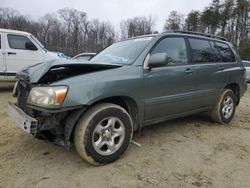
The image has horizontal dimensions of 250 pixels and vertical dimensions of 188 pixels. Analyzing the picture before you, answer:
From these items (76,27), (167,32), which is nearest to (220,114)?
(167,32)

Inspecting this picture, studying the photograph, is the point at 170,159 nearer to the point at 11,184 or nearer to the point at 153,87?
the point at 153,87

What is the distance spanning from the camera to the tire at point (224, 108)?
5.43 meters

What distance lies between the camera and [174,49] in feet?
14.7

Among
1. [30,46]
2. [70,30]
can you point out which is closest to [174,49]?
[30,46]

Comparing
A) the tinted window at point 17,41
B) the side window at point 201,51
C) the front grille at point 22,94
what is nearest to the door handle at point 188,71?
the side window at point 201,51

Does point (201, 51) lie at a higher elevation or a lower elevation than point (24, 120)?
higher

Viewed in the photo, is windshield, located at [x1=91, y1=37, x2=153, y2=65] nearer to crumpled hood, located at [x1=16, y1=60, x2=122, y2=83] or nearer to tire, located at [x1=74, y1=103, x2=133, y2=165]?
crumpled hood, located at [x1=16, y1=60, x2=122, y2=83]

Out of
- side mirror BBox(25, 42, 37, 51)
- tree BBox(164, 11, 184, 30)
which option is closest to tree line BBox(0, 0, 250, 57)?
tree BBox(164, 11, 184, 30)

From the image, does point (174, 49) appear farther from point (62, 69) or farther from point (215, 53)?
point (62, 69)

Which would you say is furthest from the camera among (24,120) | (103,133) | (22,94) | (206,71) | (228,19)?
(228,19)

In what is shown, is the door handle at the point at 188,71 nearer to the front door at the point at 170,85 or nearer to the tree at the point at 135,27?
the front door at the point at 170,85

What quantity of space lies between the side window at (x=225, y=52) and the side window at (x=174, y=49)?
124 cm

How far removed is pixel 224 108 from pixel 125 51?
2468mm

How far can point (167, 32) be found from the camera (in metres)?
4.49
